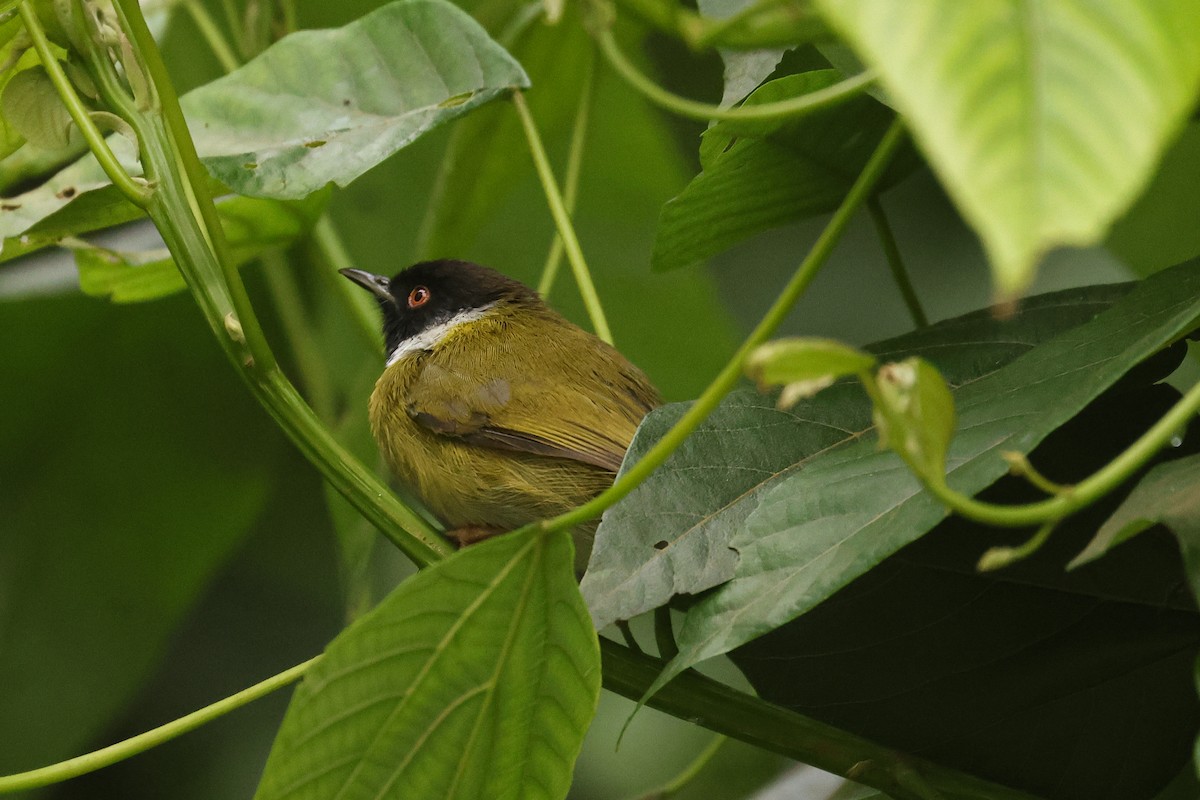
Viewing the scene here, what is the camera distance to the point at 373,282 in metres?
2.90

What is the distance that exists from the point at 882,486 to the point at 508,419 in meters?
1.26

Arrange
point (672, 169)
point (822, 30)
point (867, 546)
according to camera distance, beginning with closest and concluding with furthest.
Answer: point (822, 30)
point (867, 546)
point (672, 169)

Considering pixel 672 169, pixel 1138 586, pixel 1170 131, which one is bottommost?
pixel 1138 586

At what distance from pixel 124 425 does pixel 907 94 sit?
8.26 ft

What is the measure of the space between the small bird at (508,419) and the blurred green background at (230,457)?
0.50 feet

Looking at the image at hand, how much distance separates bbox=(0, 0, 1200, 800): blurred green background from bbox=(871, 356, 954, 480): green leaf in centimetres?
143

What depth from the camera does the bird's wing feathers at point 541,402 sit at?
2314 mm

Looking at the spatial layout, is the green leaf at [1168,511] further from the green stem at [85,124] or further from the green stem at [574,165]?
the green stem at [574,165]

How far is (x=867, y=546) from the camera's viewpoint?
3.70 feet

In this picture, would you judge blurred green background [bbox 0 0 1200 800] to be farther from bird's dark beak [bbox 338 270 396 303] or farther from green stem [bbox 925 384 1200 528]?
green stem [bbox 925 384 1200 528]

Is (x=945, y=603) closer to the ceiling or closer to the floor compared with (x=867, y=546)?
closer to the floor

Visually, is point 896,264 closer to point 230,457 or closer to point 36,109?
point 36,109

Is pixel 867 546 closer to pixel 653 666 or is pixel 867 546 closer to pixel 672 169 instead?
pixel 653 666

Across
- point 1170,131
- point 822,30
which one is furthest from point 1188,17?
point 822,30
